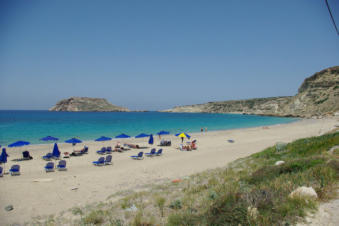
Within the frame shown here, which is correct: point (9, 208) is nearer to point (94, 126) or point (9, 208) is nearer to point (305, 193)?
point (305, 193)

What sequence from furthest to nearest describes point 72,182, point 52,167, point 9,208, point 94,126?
point 94,126 < point 52,167 < point 72,182 < point 9,208

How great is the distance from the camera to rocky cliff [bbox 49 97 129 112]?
572 feet

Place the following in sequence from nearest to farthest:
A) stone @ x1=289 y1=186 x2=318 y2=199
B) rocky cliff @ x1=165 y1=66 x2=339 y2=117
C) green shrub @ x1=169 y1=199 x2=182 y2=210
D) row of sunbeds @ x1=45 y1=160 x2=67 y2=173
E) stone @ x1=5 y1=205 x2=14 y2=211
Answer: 1. stone @ x1=289 y1=186 x2=318 y2=199
2. green shrub @ x1=169 y1=199 x2=182 y2=210
3. stone @ x1=5 y1=205 x2=14 y2=211
4. row of sunbeds @ x1=45 y1=160 x2=67 y2=173
5. rocky cliff @ x1=165 y1=66 x2=339 y2=117

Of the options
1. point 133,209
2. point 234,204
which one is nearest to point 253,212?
point 234,204

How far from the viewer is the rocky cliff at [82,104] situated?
17425cm

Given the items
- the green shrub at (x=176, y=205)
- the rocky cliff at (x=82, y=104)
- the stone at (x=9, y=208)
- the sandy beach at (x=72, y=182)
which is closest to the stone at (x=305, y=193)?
the green shrub at (x=176, y=205)

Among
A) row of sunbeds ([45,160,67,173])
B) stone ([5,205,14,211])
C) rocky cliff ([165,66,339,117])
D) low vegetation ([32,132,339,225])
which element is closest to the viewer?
low vegetation ([32,132,339,225])

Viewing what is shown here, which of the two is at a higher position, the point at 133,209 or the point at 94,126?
the point at 133,209

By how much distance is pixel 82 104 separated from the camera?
579ft

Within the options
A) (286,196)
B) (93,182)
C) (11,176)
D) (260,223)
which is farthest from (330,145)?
(11,176)

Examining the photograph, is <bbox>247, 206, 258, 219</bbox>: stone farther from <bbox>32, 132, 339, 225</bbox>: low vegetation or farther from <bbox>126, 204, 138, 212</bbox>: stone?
<bbox>126, 204, 138, 212</bbox>: stone

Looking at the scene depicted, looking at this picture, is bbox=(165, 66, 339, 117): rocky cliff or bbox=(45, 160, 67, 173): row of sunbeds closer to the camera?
bbox=(45, 160, 67, 173): row of sunbeds

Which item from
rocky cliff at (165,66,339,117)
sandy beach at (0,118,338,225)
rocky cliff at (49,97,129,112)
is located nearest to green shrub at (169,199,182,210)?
sandy beach at (0,118,338,225)

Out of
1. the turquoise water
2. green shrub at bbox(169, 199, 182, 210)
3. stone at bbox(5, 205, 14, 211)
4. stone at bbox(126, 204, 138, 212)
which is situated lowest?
the turquoise water
